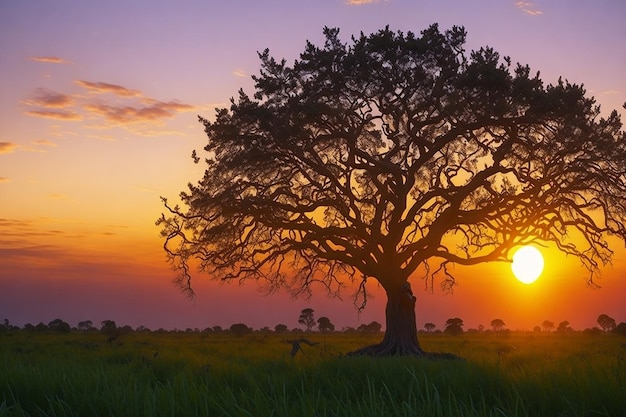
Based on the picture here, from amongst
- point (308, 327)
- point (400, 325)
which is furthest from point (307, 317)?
point (400, 325)

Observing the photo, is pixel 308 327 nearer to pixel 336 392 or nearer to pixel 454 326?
pixel 454 326

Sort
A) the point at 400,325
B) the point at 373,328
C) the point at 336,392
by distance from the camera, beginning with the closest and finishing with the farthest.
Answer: the point at 336,392, the point at 400,325, the point at 373,328

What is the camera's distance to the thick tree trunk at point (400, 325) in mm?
26344

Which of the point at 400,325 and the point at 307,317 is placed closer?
the point at 400,325

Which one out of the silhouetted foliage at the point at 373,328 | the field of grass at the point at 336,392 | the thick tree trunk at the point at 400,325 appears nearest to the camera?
the field of grass at the point at 336,392

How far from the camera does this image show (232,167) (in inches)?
983

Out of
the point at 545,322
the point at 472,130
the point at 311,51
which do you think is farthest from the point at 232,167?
the point at 545,322

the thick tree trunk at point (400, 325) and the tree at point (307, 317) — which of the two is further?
the tree at point (307, 317)

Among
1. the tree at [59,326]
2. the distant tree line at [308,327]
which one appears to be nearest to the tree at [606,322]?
the distant tree line at [308,327]

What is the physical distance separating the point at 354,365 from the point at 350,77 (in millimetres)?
17308

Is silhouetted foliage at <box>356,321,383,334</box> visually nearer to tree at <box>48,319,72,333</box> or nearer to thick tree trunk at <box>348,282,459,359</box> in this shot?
tree at <box>48,319,72,333</box>

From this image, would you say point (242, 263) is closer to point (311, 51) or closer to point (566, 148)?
point (311, 51)

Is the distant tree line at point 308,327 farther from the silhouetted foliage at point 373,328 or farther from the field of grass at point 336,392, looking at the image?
the field of grass at point 336,392

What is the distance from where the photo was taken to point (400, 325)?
2673cm
